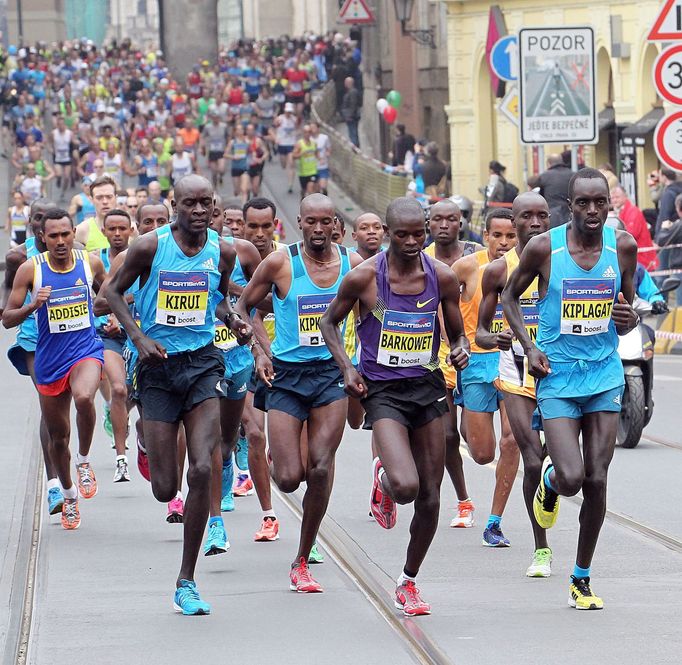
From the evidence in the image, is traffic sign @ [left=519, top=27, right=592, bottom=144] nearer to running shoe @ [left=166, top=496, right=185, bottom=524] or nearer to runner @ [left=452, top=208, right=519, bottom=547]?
runner @ [left=452, top=208, right=519, bottom=547]

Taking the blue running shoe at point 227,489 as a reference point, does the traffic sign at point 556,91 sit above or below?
above

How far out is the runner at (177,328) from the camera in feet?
28.7

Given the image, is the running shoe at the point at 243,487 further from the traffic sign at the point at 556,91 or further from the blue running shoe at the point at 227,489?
the traffic sign at the point at 556,91

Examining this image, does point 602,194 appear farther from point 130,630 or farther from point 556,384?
point 130,630

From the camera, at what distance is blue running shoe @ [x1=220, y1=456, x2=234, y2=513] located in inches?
433

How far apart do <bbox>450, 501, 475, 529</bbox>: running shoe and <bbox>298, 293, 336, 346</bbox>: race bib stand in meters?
2.14

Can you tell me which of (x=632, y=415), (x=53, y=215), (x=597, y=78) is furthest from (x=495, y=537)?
(x=597, y=78)

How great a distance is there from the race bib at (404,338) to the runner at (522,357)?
0.55 meters

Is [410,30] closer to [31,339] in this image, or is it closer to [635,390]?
[635,390]

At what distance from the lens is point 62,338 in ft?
37.4

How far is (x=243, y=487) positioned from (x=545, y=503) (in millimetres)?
3990

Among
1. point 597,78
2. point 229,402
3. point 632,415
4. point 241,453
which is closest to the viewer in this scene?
point 229,402

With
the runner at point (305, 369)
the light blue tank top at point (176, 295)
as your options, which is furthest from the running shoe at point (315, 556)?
the light blue tank top at point (176, 295)

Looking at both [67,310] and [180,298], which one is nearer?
[180,298]
